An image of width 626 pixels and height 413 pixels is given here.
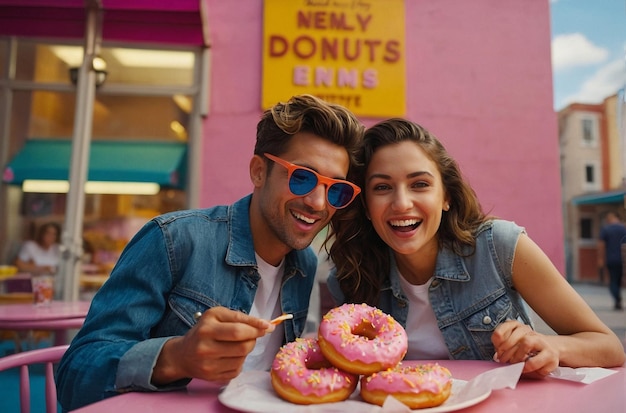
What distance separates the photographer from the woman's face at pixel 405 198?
183cm

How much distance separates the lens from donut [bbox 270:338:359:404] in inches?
42.3

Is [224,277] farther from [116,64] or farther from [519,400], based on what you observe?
[116,64]

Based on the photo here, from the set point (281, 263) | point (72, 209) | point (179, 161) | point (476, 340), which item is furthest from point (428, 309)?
point (72, 209)

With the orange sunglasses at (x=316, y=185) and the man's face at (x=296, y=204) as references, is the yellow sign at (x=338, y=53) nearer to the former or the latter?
the man's face at (x=296, y=204)

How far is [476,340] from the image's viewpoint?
5.90ft

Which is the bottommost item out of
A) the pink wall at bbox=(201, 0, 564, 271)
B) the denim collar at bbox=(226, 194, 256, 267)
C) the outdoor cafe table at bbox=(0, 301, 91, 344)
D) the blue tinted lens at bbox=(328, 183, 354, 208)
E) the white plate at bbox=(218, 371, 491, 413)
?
the outdoor cafe table at bbox=(0, 301, 91, 344)

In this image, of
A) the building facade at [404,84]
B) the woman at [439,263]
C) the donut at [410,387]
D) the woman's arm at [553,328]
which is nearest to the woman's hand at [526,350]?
the woman's arm at [553,328]

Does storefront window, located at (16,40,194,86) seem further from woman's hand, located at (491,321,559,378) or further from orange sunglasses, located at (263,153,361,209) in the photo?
woman's hand, located at (491,321,559,378)

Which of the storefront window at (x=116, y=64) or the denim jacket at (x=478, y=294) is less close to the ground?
the storefront window at (x=116, y=64)

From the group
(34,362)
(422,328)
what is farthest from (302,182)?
(34,362)

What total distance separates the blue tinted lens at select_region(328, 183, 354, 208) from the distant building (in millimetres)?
3055

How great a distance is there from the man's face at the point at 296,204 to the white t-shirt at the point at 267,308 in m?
0.06

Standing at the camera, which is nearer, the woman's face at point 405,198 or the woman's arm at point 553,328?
the woman's arm at point 553,328

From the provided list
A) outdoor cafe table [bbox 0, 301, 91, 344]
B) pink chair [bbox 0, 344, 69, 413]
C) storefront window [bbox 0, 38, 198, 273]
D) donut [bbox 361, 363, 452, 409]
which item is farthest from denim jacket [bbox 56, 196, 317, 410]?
storefront window [bbox 0, 38, 198, 273]
